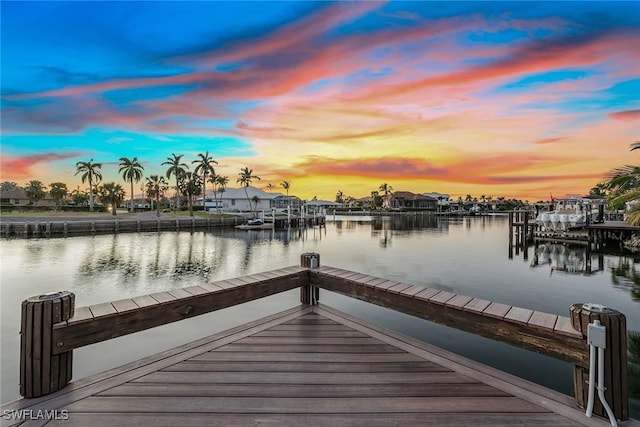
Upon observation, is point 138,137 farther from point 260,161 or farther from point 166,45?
point 260,161

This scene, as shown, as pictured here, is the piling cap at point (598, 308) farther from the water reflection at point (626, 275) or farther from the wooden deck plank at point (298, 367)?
the water reflection at point (626, 275)

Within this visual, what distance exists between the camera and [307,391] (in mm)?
2234

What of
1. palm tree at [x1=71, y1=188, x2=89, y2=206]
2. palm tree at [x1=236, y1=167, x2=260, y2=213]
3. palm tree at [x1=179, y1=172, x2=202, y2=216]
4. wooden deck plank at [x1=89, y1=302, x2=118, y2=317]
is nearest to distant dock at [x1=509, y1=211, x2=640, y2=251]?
wooden deck plank at [x1=89, y1=302, x2=118, y2=317]

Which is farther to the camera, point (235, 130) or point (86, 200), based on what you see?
point (86, 200)

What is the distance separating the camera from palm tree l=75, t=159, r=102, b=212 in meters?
47.1

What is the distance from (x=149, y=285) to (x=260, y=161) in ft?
182

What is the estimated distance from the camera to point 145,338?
19.2ft

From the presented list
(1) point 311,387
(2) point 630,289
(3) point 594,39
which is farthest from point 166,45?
(2) point 630,289

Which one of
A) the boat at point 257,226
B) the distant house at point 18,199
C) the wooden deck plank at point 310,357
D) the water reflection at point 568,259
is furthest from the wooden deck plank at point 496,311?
the distant house at point 18,199

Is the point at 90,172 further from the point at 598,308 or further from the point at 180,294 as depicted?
the point at 598,308

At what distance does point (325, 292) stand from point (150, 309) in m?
6.80

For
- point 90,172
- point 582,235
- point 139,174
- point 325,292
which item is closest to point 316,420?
point 325,292

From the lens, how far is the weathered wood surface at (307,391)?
192 cm

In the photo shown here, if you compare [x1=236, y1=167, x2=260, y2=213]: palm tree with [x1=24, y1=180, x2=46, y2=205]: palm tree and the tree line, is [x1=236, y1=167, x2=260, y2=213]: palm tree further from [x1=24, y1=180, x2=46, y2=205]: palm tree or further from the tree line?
[x1=24, y1=180, x2=46, y2=205]: palm tree
